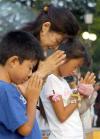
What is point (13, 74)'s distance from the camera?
3.00m

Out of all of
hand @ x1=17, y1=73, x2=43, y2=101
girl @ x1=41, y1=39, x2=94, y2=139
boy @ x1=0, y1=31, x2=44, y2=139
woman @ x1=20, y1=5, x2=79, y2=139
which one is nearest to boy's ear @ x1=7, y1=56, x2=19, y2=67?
boy @ x1=0, y1=31, x2=44, y2=139

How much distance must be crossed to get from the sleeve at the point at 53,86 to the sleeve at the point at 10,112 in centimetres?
88

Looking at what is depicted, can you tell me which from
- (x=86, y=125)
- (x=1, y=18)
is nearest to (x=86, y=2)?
(x=1, y=18)

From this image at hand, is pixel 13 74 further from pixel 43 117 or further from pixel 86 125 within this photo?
pixel 86 125

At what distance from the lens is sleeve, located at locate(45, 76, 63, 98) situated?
12.5ft

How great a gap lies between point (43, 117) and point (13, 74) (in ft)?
3.02

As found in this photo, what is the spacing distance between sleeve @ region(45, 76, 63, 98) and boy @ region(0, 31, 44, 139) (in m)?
0.72

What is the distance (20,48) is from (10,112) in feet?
1.18

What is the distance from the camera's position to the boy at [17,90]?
291 cm

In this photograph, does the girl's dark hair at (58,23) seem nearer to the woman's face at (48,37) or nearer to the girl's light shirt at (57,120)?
the woman's face at (48,37)

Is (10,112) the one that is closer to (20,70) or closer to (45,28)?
(20,70)

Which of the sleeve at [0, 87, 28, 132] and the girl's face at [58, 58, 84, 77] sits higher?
the sleeve at [0, 87, 28, 132]

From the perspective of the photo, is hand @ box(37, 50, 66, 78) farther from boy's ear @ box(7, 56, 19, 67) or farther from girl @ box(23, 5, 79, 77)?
girl @ box(23, 5, 79, 77)

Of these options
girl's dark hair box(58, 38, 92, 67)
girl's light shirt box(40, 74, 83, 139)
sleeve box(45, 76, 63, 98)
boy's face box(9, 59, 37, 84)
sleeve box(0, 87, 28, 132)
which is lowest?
girl's light shirt box(40, 74, 83, 139)
